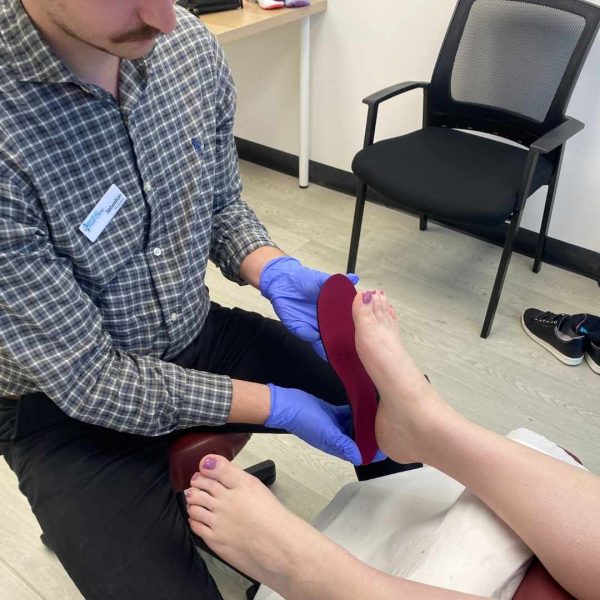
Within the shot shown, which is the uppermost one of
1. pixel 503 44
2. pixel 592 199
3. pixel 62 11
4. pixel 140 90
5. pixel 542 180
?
pixel 62 11

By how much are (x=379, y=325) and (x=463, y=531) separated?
0.35 metres

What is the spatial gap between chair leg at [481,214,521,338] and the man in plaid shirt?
2.82ft

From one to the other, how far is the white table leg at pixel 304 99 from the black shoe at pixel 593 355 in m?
1.32

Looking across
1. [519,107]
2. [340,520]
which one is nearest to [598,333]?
Result: [519,107]

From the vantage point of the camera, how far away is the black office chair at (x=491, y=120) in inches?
64.3

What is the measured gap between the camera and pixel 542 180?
1.75 m

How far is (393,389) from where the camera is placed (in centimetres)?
95

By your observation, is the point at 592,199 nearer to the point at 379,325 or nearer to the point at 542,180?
the point at 542,180

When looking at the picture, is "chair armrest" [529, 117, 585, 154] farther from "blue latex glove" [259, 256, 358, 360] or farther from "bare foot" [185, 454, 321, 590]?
"bare foot" [185, 454, 321, 590]

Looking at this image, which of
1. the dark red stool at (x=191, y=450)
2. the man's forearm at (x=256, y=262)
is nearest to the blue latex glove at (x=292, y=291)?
the man's forearm at (x=256, y=262)

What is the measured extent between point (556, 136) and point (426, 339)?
0.66 metres

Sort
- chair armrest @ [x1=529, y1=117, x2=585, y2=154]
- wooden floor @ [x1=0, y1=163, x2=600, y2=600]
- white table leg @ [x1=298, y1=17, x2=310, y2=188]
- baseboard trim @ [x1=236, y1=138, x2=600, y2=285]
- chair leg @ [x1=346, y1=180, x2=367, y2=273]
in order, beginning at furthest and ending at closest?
white table leg @ [x1=298, y1=17, x2=310, y2=188] < baseboard trim @ [x1=236, y1=138, x2=600, y2=285] < chair leg @ [x1=346, y1=180, x2=367, y2=273] < chair armrest @ [x1=529, y1=117, x2=585, y2=154] < wooden floor @ [x1=0, y1=163, x2=600, y2=600]

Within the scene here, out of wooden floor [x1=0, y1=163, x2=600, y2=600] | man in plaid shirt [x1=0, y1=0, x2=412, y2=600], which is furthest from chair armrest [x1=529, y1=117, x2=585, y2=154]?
man in plaid shirt [x1=0, y1=0, x2=412, y2=600]

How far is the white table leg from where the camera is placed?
2.24 m
